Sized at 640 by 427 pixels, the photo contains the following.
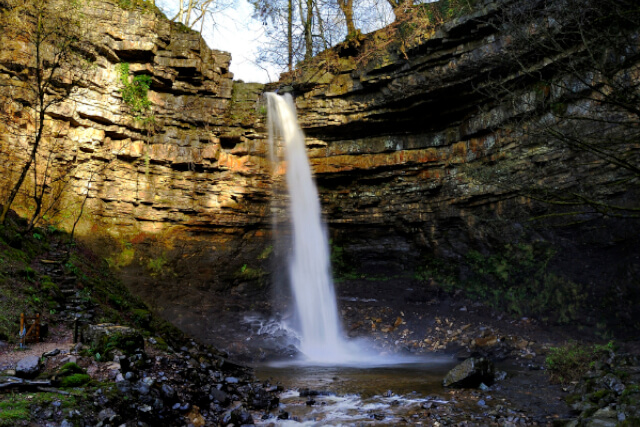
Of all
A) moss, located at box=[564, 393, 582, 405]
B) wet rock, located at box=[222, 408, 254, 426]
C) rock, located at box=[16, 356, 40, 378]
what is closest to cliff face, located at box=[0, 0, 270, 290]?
rock, located at box=[16, 356, 40, 378]

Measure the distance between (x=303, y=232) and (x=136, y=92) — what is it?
8.32 metres

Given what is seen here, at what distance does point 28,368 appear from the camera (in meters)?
4.28

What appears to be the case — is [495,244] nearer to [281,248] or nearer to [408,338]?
[408,338]

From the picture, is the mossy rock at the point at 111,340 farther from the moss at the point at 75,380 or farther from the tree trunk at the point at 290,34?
the tree trunk at the point at 290,34

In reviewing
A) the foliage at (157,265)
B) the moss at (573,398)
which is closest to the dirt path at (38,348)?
the moss at (573,398)

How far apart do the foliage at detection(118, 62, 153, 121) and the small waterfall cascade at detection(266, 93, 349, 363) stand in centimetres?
460

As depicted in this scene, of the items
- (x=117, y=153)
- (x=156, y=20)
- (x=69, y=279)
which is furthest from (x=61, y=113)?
(x=69, y=279)

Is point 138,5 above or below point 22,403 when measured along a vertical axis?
above

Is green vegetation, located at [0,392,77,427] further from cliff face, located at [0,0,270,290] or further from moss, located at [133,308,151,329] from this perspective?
cliff face, located at [0,0,270,290]

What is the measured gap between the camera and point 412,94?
13930mm

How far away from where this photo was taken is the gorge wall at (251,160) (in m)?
13.0

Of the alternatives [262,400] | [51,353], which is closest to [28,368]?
[51,353]

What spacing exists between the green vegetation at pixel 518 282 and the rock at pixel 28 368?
12.8 meters

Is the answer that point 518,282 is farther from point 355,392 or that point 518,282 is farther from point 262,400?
point 262,400
